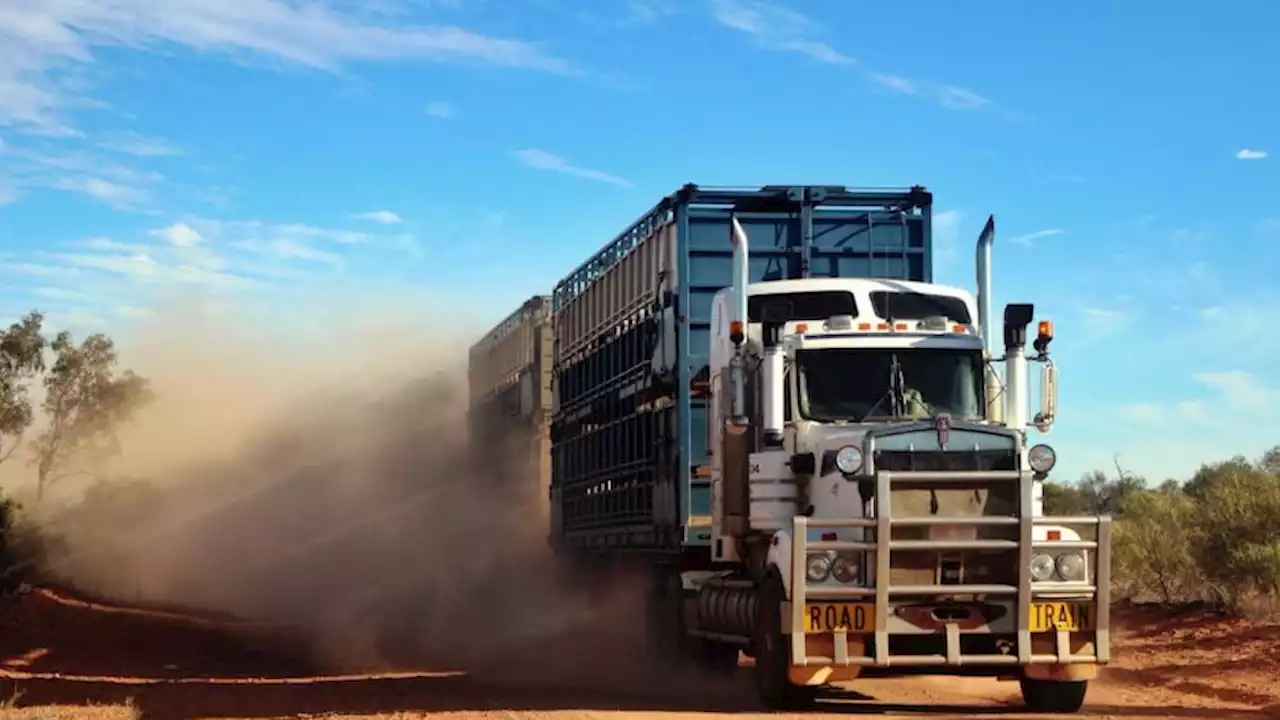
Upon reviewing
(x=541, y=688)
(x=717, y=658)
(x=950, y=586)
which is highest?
(x=950, y=586)

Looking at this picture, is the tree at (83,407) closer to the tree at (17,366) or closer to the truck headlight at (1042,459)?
the tree at (17,366)

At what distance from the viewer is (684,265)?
15.8 metres

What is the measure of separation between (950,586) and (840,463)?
119 centimetres

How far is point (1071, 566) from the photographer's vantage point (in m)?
11.9

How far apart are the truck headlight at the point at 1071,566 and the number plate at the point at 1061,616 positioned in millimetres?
190

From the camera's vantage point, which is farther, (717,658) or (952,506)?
(717,658)

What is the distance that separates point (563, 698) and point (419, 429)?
23.3 meters

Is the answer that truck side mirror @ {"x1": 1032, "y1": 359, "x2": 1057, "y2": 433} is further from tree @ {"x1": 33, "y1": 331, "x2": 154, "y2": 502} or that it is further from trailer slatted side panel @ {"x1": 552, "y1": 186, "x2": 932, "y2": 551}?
tree @ {"x1": 33, "y1": 331, "x2": 154, "y2": 502}

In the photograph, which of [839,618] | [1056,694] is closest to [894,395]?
[839,618]

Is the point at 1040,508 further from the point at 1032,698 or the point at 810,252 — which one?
the point at 810,252

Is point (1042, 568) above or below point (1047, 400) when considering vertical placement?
below

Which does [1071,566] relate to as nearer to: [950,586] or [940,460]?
[950,586]

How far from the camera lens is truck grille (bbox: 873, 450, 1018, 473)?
12039 millimetres

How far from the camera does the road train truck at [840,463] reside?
38.5 feet
